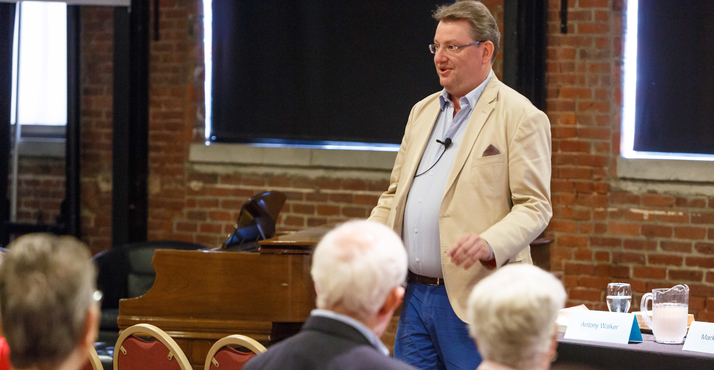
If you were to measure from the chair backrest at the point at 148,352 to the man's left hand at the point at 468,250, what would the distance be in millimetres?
831

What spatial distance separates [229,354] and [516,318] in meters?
1.21

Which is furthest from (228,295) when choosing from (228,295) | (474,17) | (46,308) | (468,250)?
(46,308)

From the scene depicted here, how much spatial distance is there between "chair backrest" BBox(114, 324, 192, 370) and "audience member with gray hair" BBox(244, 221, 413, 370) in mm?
936

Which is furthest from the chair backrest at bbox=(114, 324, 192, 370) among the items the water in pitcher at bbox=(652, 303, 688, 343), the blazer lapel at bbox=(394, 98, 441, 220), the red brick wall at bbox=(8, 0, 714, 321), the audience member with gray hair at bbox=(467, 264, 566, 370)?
the red brick wall at bbox=(8, 0, 714, 321)

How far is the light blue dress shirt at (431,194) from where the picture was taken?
236 centimetres

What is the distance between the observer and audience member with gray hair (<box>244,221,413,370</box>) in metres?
1.34

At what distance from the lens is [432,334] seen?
237 centimetres

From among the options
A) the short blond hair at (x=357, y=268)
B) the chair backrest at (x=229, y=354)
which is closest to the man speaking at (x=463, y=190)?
the chair backrest at (x=229, y=354)

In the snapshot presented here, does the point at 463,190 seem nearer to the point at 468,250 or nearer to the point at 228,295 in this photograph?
the point at 468,250

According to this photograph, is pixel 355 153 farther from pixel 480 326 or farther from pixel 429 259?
pixel 480 326

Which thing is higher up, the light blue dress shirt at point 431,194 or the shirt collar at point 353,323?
the light blue dress shirt at point 431,194

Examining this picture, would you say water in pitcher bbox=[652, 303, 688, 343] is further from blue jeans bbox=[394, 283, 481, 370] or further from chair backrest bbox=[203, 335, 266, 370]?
chair backrest bbox=[203, 335, 266, 370]

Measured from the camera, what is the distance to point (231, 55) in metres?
5.07

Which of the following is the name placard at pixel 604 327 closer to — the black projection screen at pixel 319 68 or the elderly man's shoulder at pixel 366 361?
the elderly man's shoulder at pixel 366 361
